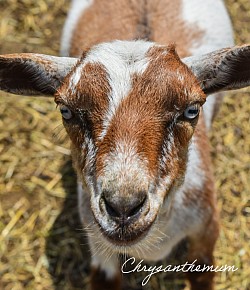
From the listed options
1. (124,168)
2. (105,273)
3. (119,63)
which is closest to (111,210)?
(124,168)

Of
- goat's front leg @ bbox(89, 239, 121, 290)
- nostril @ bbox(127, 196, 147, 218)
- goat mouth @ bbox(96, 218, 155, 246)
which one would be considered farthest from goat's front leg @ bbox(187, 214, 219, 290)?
nostril @ bbox(127, 196, 147, 218)

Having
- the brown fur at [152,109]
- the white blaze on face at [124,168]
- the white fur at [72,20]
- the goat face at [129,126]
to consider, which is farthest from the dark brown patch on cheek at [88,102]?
the white fur at [72,20]

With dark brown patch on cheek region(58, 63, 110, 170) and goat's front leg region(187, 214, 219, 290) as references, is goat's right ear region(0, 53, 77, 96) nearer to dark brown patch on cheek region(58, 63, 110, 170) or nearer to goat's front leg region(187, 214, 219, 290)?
dark brown patch on cheek region(58, 63, 110, 170)

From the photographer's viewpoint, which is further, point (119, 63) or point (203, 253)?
point (203, 253)

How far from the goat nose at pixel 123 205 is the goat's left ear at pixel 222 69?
4.04 ft

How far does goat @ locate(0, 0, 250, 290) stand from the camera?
11.9 ft

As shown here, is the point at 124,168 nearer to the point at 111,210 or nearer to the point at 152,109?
the point at 111,210

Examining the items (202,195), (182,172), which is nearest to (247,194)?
(202,195)

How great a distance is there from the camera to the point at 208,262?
579 centimetres

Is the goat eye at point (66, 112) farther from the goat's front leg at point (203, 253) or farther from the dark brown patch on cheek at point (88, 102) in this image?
the goat's front leg at point (203, 253)

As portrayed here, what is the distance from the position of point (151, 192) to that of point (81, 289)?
288cm

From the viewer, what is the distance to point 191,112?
3.99m

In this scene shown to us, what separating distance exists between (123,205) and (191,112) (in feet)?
3.00

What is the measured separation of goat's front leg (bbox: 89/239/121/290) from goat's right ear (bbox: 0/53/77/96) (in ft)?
5.83
